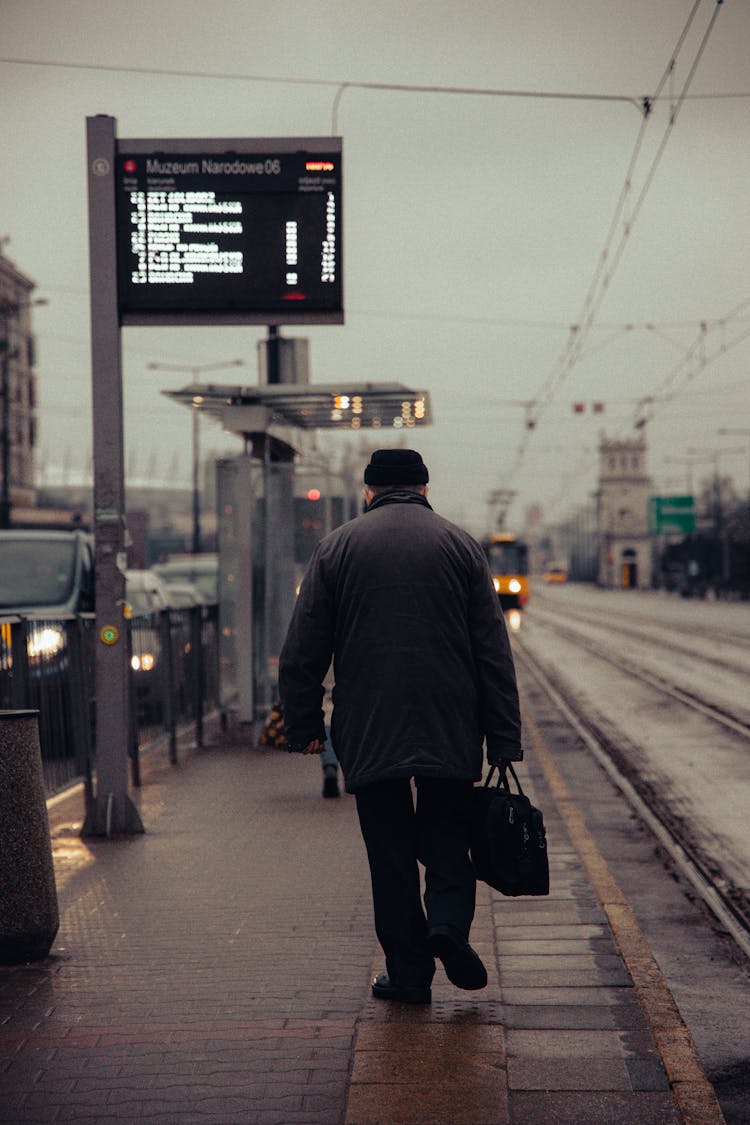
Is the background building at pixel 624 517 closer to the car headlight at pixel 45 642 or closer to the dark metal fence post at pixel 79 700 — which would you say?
the dark metal fence post at pixel 79 700

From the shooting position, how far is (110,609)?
8242 millimetres

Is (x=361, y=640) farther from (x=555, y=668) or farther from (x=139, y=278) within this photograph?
(x=555, y=668)

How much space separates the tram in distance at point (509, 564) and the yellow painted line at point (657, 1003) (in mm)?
35841

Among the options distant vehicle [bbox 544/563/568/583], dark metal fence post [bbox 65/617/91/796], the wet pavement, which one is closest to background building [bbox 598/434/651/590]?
distant vehicle [bbox 544/563/568/583]

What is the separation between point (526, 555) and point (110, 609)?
121 ft

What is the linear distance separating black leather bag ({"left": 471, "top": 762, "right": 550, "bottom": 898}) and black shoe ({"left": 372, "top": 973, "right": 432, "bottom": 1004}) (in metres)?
0.43

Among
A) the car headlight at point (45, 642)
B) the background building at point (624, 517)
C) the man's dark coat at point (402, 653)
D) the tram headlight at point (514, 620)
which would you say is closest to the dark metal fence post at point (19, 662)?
the car headlight at point (45, 642)

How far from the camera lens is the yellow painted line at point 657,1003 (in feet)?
12.7

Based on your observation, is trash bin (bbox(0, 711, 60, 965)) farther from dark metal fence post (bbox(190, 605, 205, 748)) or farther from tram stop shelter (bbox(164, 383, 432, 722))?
dark metal fence post (bbox(190, 605, 205, 748))

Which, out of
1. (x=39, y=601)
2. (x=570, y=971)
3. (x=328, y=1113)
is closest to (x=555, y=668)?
(x=39, y=601)

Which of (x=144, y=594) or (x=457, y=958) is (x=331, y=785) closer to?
(x=457, y=958)

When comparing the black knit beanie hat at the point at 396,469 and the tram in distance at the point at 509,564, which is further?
the tram in distance at the point at 509,564

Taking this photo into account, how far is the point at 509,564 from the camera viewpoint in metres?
44.4

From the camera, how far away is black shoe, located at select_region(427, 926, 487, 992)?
446cm
